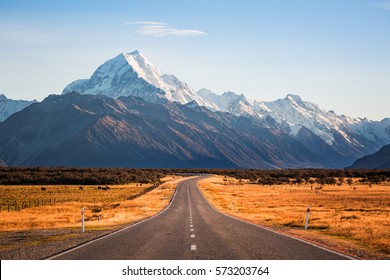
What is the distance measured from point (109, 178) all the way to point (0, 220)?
102455 millimetres

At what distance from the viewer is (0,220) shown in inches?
1748

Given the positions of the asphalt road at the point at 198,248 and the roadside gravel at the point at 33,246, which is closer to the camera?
the asphalt road at the point at 198,248

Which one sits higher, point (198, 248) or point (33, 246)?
point (198, 248)

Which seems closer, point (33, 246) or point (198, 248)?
point (198, 248)

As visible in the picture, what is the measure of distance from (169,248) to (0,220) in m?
29.5

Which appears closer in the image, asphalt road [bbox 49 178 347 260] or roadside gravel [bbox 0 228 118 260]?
asphalt road [bbox 49 178 347 260]
